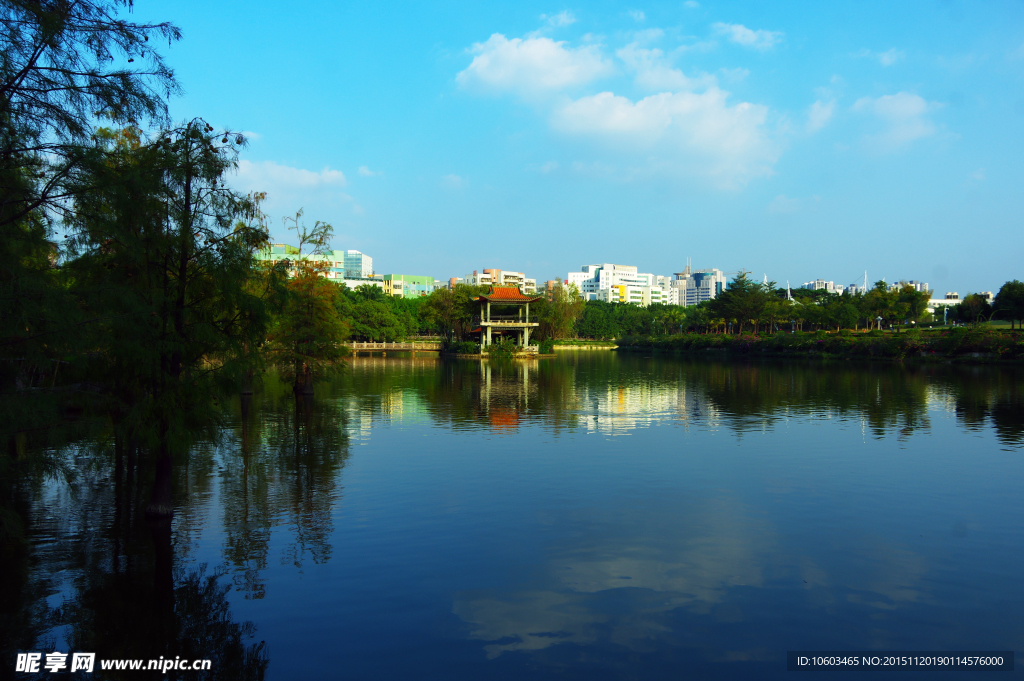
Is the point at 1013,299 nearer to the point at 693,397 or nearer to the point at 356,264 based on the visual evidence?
the point at 693,397

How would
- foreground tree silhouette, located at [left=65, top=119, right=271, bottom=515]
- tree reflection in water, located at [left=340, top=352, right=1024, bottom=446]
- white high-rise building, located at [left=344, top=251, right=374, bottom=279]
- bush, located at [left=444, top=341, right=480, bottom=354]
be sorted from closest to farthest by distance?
foreground tree silhouette, located at [left=65, top=119, right=271, bottom=515], tree reflection in water, located at [left=340, top=352, right=1024, bottom=446], bush, located at [left=444, top=341, right=480, bottom=354], white high-rise building, located at [left=344, top=251, right=374, bottom=279]

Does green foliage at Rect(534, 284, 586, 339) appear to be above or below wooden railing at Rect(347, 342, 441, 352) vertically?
above

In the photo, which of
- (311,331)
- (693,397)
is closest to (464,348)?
(693,397)

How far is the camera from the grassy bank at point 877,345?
A: 54469 mm

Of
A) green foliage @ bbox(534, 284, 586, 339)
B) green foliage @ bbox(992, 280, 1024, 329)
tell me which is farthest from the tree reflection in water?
green foliage @ bbox(534, 284, 586, 339)

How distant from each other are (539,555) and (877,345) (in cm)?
6515

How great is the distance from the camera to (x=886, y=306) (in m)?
75.2

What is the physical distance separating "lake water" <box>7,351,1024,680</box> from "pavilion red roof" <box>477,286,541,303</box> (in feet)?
162

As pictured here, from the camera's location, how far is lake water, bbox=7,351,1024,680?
702cm

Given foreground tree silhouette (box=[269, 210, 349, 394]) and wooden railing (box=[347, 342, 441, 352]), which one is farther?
wooden railing (box=[347, 342, 441, 352])

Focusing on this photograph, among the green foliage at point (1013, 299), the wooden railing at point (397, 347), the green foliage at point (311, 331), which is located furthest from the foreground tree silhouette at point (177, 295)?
the wooden railing at point (397, 347)

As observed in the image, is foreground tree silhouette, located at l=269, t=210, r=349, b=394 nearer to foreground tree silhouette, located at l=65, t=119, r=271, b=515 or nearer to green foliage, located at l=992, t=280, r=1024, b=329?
foreground tree silhouette, located at l=65, t=119, r=271, b=515

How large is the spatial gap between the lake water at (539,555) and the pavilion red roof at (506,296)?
49.5 metres

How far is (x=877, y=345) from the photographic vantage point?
209ft
